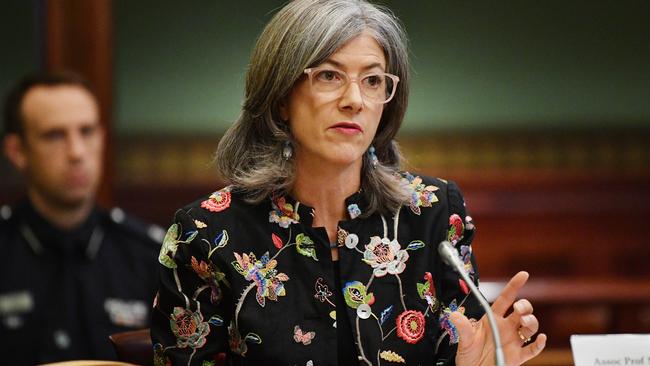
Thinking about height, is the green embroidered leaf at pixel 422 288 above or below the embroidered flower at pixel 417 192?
below

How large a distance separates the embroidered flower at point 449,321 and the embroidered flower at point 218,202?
0.48m

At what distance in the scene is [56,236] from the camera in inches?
130

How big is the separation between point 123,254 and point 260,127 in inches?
57.3

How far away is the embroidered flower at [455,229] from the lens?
205cm

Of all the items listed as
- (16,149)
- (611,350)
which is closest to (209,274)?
(611,350)

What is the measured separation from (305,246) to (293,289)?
9 cm

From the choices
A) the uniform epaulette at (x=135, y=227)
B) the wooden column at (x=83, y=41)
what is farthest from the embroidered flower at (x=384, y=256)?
the wooden column at (x=83, y=41)

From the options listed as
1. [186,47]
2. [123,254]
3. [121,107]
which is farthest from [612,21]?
[123,254]

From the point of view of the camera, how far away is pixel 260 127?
6.75ft

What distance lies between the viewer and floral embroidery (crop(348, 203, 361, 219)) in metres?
2.01

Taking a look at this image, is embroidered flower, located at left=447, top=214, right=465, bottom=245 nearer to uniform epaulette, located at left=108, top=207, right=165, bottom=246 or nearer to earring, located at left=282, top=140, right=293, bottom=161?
earring, located at left=282, top=140, right=293, bottom=161

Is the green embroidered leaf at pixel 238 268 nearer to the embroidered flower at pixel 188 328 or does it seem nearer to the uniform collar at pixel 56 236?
the embroidered flower at pixel 188 328

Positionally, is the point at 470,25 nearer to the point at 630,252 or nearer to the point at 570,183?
the point at 570,183

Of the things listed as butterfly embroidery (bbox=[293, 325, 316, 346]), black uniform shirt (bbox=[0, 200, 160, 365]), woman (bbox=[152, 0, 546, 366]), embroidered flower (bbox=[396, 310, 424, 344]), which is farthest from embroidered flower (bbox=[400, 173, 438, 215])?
black uniform shirt (bbox=[0, 200, 160, 365])
